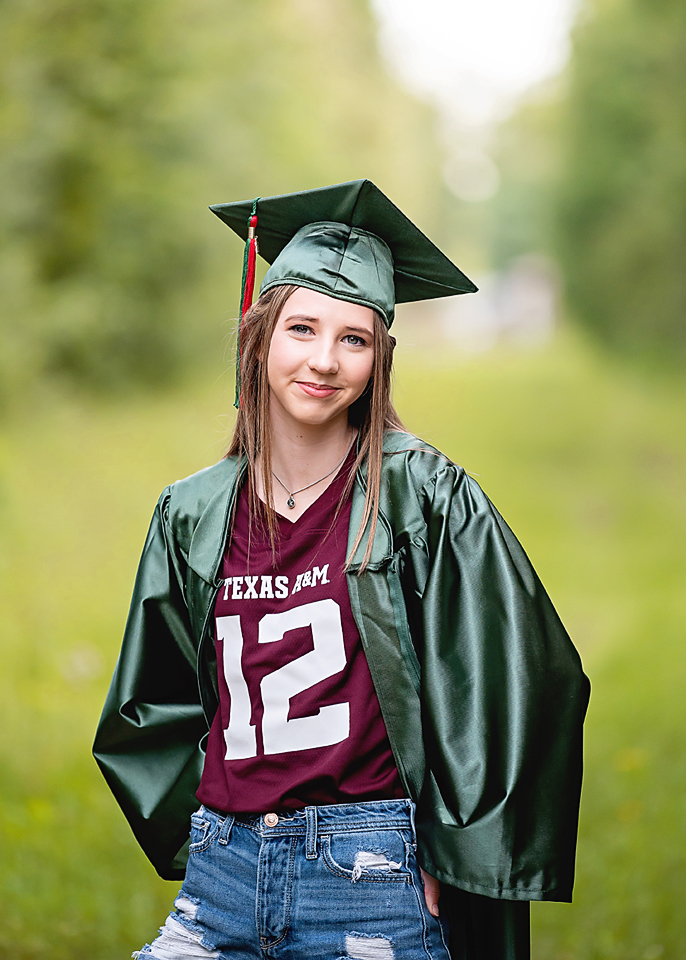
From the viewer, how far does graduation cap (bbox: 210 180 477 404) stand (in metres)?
2.15

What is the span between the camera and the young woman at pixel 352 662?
1978 millimetres

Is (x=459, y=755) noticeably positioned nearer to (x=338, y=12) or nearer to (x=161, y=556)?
(x=161, y=556)

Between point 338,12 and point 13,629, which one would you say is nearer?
point 13,629

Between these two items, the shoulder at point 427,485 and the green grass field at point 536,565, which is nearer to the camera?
the shoulder at point 427,485

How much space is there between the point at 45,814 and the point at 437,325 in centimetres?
3609

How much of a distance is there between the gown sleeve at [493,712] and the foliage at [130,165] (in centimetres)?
794

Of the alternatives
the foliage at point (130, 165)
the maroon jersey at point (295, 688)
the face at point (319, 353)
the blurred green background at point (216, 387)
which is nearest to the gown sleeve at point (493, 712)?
the maroon jersey at point (295, 688)

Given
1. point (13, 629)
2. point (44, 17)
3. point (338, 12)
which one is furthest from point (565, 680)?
point (338, 12)

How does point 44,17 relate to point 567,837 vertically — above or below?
above

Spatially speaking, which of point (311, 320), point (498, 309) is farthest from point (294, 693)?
point (498, 309)

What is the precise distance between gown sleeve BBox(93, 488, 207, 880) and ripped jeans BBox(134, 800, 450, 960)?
321 mm

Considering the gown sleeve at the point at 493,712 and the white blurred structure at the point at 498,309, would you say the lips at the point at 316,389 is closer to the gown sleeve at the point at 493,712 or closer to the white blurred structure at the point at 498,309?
the gown sleeve at the point at 493,712

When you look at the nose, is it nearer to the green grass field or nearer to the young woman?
the young woman

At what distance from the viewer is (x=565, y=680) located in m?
2.09
